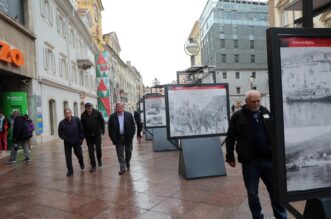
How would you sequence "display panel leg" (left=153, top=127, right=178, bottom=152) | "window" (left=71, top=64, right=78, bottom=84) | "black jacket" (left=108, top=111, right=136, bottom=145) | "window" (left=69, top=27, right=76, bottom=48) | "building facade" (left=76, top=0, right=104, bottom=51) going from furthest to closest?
1. "building facade" (left=76, top=0, right=104, bottom=51)
2. "window" (left=69, top=27, right=76, bottom=48)
3. "window" (left=71, top=64, right=78, bottom=84)
4. "display panel leg" (left=153, top=127, right=178, bottom=152)
5. "black jacket" (left=108, top=111, right=136, bottom=145)

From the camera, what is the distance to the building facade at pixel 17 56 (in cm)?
1424

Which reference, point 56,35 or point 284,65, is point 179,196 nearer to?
point 284,65

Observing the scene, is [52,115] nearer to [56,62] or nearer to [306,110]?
[56,62]

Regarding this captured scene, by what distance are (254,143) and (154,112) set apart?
9.74m

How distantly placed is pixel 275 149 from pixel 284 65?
2.04 ft

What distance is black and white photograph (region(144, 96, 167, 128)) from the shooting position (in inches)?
513

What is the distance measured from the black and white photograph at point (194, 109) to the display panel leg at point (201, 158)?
0.30 meters

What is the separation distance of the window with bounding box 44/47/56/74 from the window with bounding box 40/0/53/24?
6.29 ft

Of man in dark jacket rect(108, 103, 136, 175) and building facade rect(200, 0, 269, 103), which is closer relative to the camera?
man in dark jacket rect(108, 103, 136, 175)

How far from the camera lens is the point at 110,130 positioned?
7.96 m

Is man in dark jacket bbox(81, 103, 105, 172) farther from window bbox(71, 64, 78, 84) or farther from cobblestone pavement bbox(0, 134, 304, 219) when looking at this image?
window bbox(71, 64, 78, 84)

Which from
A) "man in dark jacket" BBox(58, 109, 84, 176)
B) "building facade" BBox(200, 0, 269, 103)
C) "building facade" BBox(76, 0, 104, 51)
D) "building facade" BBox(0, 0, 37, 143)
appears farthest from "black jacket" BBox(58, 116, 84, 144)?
"building facade" BBox(200, 0, 269, 103)

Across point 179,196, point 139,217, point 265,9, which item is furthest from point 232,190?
point 265,9

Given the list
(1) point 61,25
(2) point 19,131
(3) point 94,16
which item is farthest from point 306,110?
(3) point 94,16
